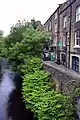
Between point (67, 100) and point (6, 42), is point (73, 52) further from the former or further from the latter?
point (67, 100)

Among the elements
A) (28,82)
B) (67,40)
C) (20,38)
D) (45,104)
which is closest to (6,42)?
(20,38)

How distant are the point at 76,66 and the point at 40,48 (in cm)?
534

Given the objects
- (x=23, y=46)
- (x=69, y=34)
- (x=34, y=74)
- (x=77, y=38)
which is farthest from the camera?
(x=69, y=34)

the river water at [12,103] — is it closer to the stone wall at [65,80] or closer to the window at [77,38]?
the stone wall at [65,80]

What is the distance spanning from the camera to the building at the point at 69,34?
25359 millimetres

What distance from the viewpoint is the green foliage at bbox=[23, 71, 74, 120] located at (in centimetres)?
1335

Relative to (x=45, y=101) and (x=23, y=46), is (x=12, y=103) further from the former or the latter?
(x=23, y=46)

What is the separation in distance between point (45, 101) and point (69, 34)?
47.0ft

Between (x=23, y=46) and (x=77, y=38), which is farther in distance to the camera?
(x=23, y=46)

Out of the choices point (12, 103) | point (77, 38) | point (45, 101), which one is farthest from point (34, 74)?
point (45, 101)

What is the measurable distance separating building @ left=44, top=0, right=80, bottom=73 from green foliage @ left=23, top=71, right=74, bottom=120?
6196 millimetres

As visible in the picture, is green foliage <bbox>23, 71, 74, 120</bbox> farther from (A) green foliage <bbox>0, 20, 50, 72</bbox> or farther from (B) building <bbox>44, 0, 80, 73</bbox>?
(A) green foliage <bbox>0, 20, 50, 72</bbox>

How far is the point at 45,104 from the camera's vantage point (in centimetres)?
1523

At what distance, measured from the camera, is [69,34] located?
28062 millimetres
